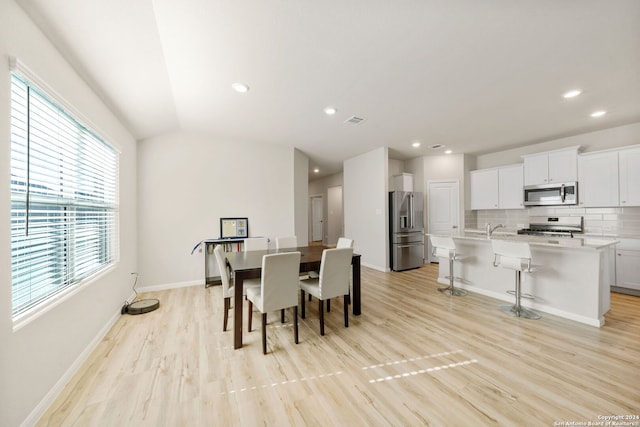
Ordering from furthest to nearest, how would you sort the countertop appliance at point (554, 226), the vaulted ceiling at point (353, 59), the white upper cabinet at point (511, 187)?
the white upper cabinet at point (511, 187)
the countertop appliance at point (554, 226)
the vaulted ceiling at point (353, 59)

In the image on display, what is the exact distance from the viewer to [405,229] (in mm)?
5094

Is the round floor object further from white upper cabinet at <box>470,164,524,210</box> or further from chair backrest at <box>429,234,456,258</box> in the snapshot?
white upper cabinet at <box>470,164,524,210</box>

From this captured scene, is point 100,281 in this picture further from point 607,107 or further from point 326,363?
point 607,107

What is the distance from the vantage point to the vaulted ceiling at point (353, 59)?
165cm

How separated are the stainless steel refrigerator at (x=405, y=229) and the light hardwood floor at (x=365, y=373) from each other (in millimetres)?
2144

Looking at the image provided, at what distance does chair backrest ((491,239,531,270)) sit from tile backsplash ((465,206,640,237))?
2.67m

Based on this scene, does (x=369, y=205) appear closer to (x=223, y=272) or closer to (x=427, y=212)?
(x=427, y=212)

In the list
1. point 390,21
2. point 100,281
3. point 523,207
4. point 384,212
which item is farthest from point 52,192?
point 523,207

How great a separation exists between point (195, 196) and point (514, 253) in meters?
4.79

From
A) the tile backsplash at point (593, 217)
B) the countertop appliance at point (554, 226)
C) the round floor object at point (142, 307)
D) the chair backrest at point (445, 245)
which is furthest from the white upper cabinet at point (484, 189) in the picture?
the round floor object at point (142, 307)

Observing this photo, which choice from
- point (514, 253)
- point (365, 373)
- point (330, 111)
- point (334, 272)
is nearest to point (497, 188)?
point (514, 253)

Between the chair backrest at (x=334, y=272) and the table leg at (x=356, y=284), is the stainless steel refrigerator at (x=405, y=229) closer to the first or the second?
the table leg at (x=356, y=284)

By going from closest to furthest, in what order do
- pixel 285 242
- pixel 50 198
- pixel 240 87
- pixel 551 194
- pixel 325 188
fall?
pixel 50 198 → pixel 240 87 → pixel 285 242 → pixel 551 194 → pixel 325 188

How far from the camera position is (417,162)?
240 inches
